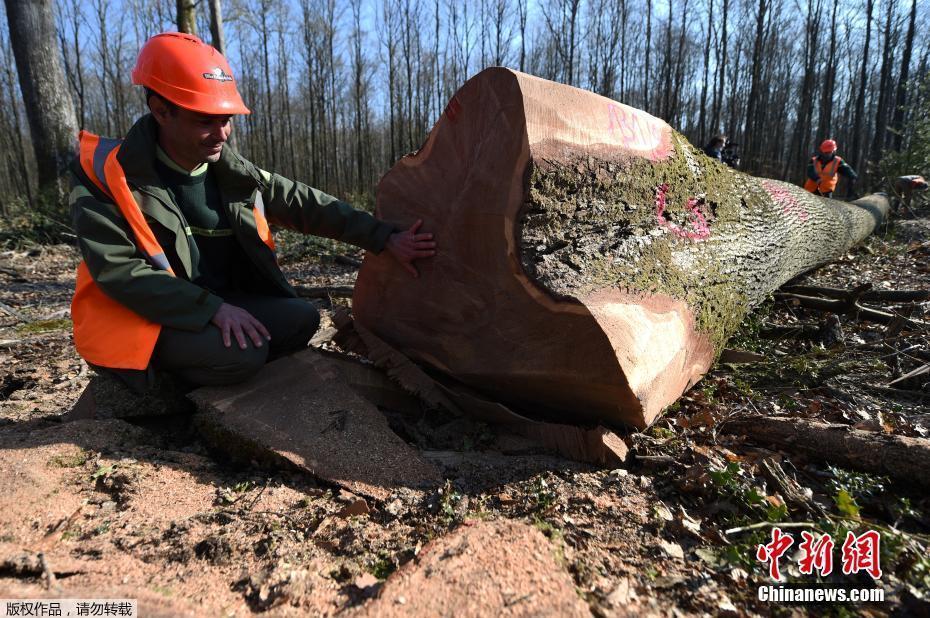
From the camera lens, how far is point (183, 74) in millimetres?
2096

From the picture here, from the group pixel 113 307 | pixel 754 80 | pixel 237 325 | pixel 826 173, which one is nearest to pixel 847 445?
pixel 237 325

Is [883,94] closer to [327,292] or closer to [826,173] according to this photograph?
[826,173]

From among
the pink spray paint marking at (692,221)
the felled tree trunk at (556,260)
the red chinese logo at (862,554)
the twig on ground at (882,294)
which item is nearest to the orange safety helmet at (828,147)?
the twig on ground at (882,294)

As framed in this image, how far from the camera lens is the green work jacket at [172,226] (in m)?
2.10

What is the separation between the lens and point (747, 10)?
74.6 ft

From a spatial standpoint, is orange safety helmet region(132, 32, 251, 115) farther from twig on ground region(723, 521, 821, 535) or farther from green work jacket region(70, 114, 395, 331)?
twig on ground region(723, 521, 821, 535)

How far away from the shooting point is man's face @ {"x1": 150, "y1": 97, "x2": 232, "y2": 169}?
2.19 meters

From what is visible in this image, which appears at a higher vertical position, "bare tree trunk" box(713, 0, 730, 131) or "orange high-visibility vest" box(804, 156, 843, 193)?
"bare tree trunk" box(713, 0, 730, 131)

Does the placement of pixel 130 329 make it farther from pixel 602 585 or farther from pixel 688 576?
pixel 688 576

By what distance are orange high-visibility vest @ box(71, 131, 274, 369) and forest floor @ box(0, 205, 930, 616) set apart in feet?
1.06

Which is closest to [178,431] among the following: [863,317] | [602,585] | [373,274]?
[373,274]

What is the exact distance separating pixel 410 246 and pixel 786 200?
312cm

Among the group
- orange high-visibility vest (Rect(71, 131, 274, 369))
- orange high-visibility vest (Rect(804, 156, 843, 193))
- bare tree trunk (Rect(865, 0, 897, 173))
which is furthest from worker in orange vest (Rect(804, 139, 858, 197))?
bare tree trunk (Rect(865, 0, 897, 173))

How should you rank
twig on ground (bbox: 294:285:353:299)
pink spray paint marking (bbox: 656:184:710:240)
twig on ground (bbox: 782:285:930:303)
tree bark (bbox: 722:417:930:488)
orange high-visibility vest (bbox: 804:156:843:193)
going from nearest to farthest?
tree bark (bbox: 722:417:930:488)
pink spray paint marking (bbox: 656:184:710:240)
twig on ground (bbox: 782:285:930:303)
twig on ground (bbox: 294:285:353:299)
orange high-visibility vest (bbox: 804:156:843:193)
